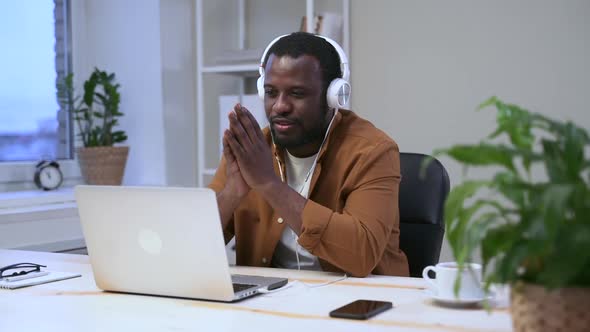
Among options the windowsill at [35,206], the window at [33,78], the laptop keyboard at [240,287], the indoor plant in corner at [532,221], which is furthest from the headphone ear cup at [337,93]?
the window at [33,78]

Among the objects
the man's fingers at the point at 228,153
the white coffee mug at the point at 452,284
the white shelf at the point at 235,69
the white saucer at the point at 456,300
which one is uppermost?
the white shelf at the point at 235,69

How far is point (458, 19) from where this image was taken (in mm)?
2531

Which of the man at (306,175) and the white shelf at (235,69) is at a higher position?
the white shelf at (235,69)

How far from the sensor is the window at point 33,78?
9.19ft

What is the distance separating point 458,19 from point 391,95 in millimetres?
350

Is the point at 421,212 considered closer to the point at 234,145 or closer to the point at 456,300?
the point at 234,145

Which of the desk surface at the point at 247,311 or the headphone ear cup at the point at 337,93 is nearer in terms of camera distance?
the desk surface at the point at 247,311

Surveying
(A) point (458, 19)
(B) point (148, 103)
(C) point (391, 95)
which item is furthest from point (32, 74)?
(A) point (458, 19)

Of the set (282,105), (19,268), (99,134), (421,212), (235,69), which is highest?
(235,69)

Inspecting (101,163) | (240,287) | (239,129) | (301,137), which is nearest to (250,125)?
(239,129)

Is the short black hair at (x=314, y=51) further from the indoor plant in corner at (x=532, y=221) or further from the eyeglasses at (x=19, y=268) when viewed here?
the indoor plant in corner at (x=532, y=221)

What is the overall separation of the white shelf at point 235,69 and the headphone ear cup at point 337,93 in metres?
0.98

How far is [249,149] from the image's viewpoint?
164cm

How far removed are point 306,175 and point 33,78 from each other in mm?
1546
